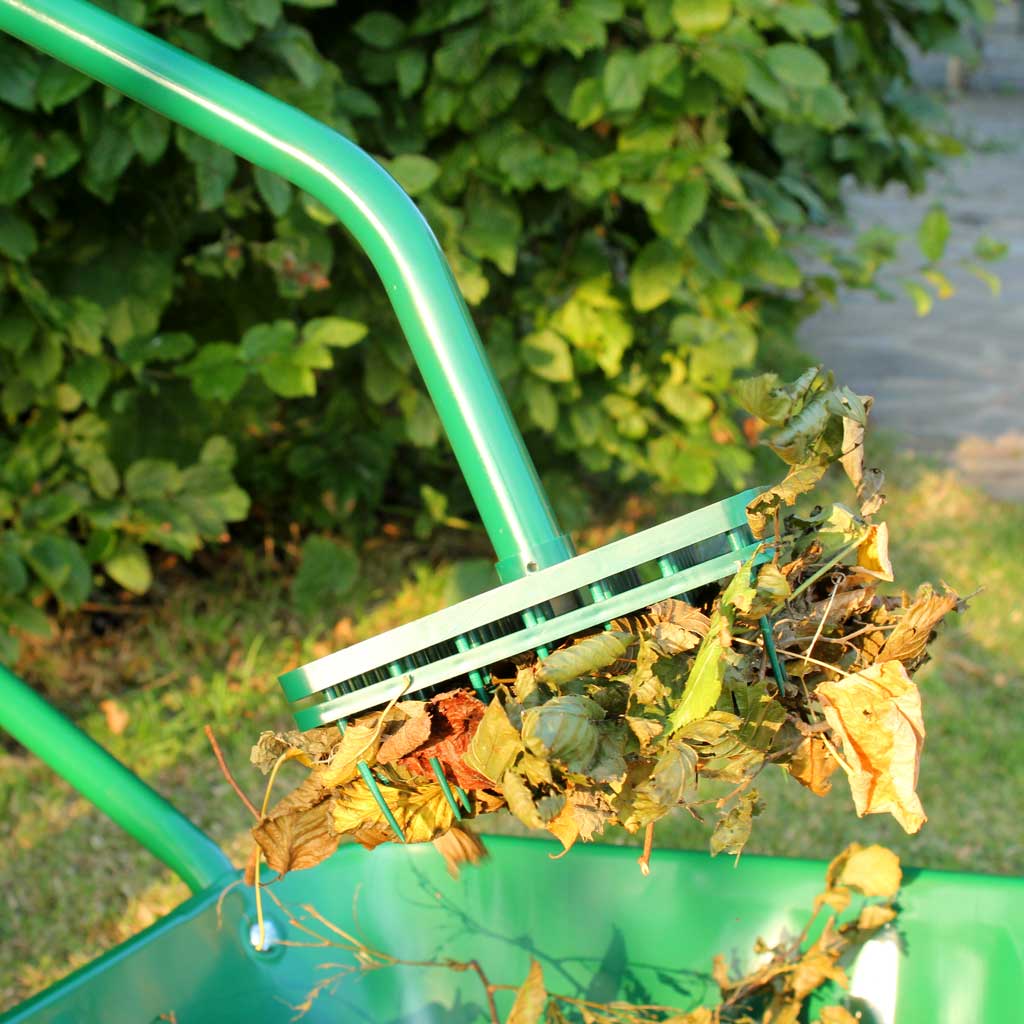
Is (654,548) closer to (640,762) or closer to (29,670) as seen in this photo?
(640,762)

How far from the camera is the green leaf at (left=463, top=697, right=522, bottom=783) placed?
2.21 feet

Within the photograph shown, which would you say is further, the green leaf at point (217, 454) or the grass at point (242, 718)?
the green leaf at point (217, 454)

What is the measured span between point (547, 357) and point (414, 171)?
1.63ft

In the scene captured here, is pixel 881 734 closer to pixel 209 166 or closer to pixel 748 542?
pixel 748 542

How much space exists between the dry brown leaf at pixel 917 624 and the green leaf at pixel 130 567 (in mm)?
1543

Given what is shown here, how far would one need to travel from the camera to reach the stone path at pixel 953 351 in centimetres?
362

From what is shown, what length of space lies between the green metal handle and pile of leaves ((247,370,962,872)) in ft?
0.30

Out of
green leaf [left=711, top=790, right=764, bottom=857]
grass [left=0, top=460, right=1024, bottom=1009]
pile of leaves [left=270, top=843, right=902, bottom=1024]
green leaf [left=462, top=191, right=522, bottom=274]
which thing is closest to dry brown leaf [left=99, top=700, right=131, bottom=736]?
grass [left=0, top=460, right=1024, bottom=1009]

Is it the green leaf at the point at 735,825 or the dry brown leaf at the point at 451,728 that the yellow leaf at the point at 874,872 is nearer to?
the green leaf at the point at 735,825

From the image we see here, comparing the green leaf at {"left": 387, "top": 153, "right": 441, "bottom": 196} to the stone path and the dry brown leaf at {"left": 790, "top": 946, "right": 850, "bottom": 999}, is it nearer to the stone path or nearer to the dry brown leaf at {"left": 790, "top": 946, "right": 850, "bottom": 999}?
the dry brown leaf at {"left": 790, "top": 946, "right": 850, "bottom": 999}

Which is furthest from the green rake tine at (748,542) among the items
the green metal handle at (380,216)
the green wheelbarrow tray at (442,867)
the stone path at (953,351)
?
the stone path at (953,351)

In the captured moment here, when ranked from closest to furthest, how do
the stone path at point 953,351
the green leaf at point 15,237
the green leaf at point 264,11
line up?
the green leaf at point 264,11 < the green leaf at point 15,237 < the stone path at point 953,351

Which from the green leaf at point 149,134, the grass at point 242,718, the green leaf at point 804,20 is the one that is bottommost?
the grass at point 242,718

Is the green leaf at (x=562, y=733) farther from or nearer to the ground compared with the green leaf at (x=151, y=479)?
farther from the ground
